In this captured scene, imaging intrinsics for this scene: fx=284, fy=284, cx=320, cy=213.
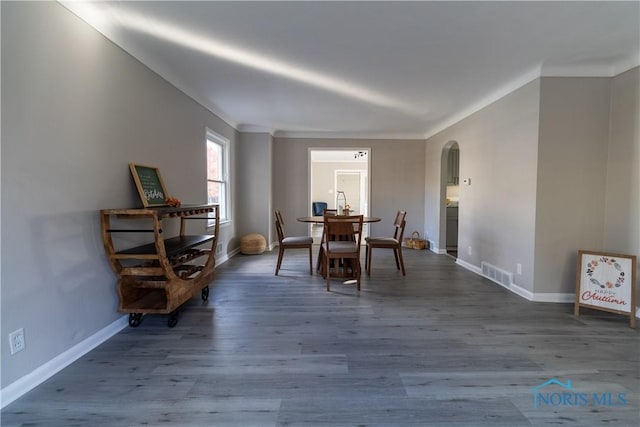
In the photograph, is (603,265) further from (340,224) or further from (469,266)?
(340,224)

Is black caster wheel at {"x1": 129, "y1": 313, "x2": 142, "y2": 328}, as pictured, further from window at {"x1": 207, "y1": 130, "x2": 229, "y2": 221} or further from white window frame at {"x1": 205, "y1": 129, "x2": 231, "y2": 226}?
white window frame at {"x1": 205, "y1": 129, "x2": 231, "y2": 226}

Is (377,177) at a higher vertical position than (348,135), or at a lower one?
lower

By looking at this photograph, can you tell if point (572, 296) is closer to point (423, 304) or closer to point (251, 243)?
point (423, 304)

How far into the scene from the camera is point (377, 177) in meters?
5.97

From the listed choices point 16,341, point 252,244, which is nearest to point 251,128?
point 252,244

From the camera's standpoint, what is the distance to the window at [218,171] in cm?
430

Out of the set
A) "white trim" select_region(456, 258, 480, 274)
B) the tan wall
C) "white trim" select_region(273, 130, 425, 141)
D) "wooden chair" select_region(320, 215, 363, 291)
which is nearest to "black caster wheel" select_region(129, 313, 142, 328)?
"wooden chair" select_region(320, 215, 363, 291)

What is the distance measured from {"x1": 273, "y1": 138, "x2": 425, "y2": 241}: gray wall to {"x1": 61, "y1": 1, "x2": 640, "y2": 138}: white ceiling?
2116 millimetres

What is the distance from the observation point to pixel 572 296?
2846 mm

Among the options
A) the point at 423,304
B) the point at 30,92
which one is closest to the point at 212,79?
the point at 30,92

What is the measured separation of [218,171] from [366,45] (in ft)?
10.4

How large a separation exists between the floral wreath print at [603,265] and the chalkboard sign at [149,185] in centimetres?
393

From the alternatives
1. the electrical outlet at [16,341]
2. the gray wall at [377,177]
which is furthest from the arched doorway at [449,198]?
the electrical outlet at [16,341]

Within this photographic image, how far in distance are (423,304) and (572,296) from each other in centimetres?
151
